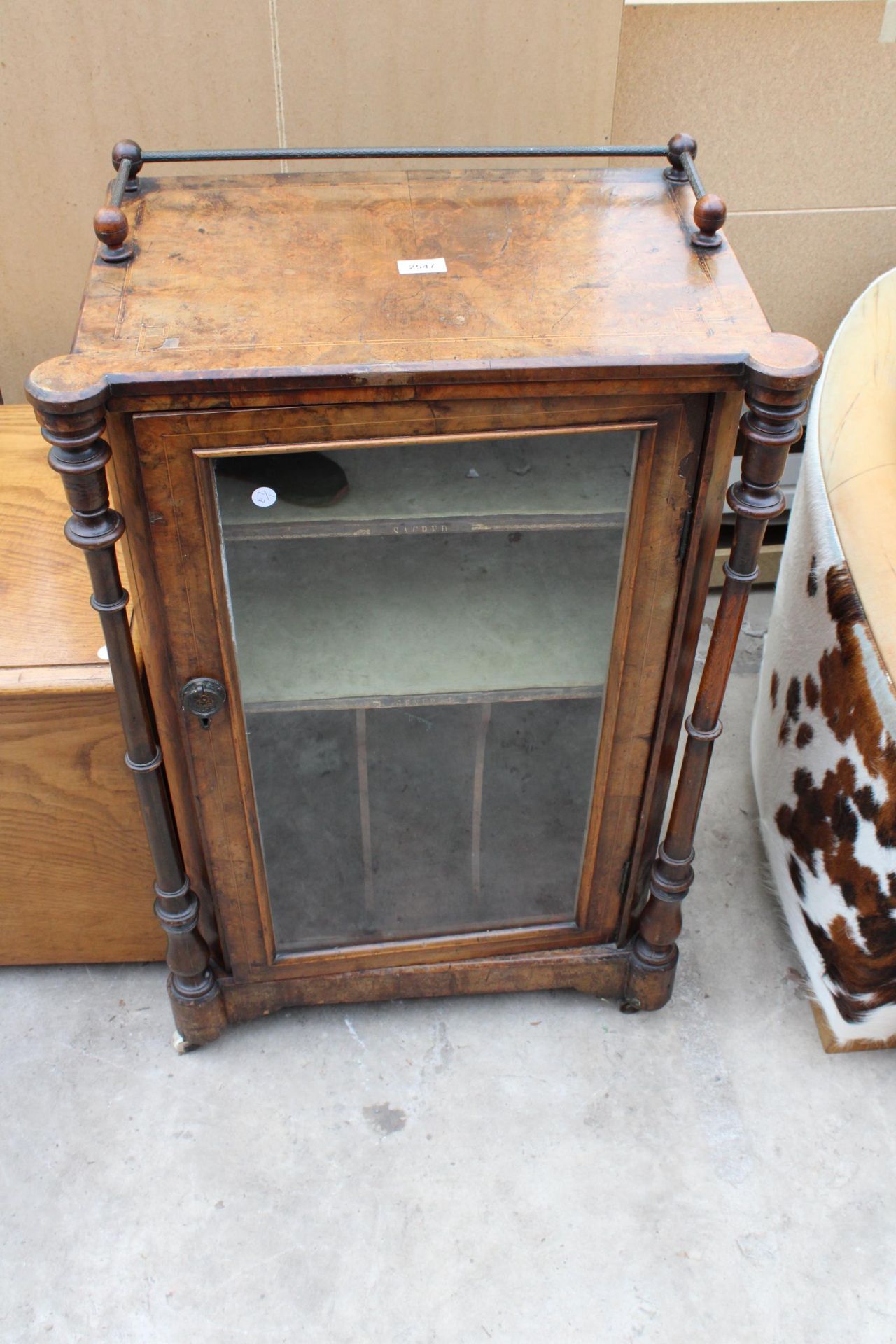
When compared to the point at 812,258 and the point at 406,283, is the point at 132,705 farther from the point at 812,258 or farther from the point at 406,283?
the point at 812,258

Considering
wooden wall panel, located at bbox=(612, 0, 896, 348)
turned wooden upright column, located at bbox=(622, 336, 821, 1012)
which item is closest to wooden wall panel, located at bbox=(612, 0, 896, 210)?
wooden wall panel, located at bbox=(612, 0, 896, 348)

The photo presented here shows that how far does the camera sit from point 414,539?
3.74ft

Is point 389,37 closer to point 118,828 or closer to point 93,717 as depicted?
point 93,717

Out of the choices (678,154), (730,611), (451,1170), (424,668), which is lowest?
(451,1170)

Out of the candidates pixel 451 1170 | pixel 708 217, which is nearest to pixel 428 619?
pixel 708 217

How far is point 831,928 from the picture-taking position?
143 cm

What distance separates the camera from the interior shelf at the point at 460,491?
106 centimetres

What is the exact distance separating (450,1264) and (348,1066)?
28cm

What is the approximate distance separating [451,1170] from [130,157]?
121 centimetres

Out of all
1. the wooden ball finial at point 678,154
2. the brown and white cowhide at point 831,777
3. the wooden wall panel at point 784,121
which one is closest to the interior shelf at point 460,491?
the wooden ball finial at point 678,154

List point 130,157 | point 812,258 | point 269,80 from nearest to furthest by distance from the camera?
point 130,157 → point 269,80 → point 812,258

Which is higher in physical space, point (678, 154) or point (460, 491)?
point (678, 154)

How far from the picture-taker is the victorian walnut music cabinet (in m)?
0.97

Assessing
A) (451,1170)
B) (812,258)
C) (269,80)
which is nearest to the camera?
(451,1170)
